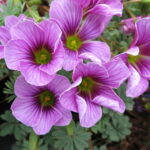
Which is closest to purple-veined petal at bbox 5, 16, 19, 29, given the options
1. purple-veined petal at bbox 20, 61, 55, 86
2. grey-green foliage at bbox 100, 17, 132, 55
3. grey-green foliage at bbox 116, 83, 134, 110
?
purple-veined petal at bbox 20, 61, 55, 86

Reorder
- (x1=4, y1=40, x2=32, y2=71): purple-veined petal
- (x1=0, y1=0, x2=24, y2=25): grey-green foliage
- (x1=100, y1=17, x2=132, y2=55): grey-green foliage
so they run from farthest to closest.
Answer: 1. (x1=100, y1=17, x2=132, y2=55): grey-green foliage
2. (x1=0, y1=0, x2=24, y2=25): grey-green foliage
3. (x1=4, y1=40, x2=32, y2=71): purple-veined petal

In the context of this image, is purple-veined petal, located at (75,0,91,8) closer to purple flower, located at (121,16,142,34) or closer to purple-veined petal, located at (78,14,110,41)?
purple-veined petal, located at (78,14,110,41)

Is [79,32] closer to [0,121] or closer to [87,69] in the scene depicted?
[87,69]

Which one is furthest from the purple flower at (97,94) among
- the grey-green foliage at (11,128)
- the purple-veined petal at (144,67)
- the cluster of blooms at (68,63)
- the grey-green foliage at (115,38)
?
the grey-green foliage at (11,128)

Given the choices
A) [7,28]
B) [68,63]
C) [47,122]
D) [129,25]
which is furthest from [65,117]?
[129,25]

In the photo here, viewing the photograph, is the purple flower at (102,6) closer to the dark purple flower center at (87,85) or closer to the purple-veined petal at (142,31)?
the purple-veined petal at (142,31)

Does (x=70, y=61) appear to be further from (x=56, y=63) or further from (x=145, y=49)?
(x=145, y=49)
